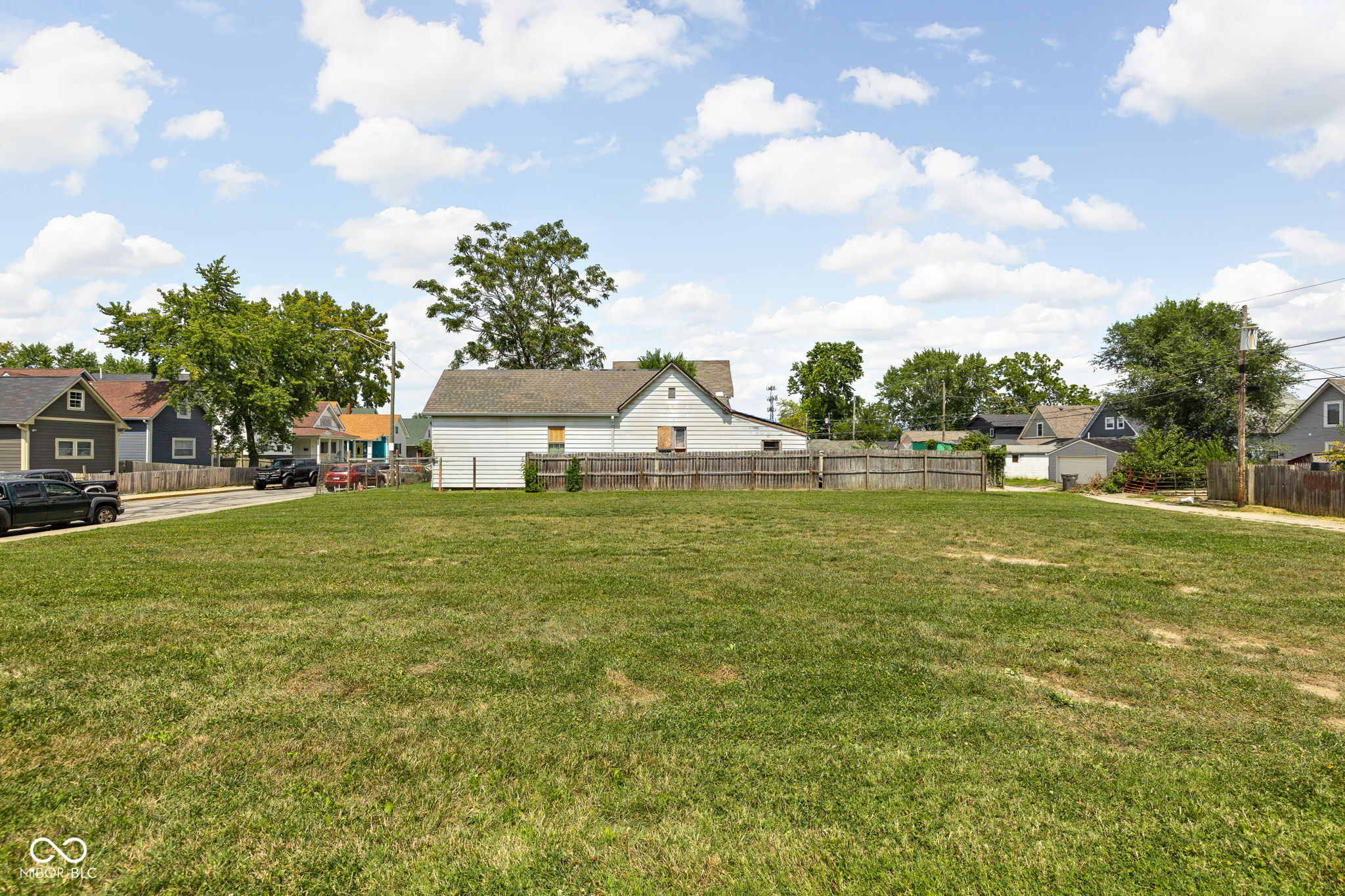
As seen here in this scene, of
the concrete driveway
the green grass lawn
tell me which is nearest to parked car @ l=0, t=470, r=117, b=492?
the concrete driveway

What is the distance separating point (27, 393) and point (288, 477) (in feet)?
45.0

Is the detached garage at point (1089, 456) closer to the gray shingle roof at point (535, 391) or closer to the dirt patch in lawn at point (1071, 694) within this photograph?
the gray shingle roof at point (535, 391)

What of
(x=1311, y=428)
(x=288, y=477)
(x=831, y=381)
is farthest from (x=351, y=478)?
(x=831, y=381)

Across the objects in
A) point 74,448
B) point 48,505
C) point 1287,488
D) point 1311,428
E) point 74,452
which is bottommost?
point 1287,488

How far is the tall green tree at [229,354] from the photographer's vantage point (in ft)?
145

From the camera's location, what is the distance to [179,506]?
26.0 metres

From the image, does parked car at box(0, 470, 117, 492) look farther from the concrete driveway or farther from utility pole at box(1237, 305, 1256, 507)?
utility pole at box(1237, 305, 1256, 507)

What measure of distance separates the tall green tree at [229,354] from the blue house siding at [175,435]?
2047mm

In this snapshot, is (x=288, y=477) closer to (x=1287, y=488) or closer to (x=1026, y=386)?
(x=1287, y=488)

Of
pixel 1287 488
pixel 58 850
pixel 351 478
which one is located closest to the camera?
pixel 58 850

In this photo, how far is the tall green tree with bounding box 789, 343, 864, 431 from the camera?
9900 centimetres

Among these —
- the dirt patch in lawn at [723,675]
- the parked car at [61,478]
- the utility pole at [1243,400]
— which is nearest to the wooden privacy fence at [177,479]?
the parked car at [61,478]

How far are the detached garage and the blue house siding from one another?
2468 inches

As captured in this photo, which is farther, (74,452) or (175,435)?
(175,435)
